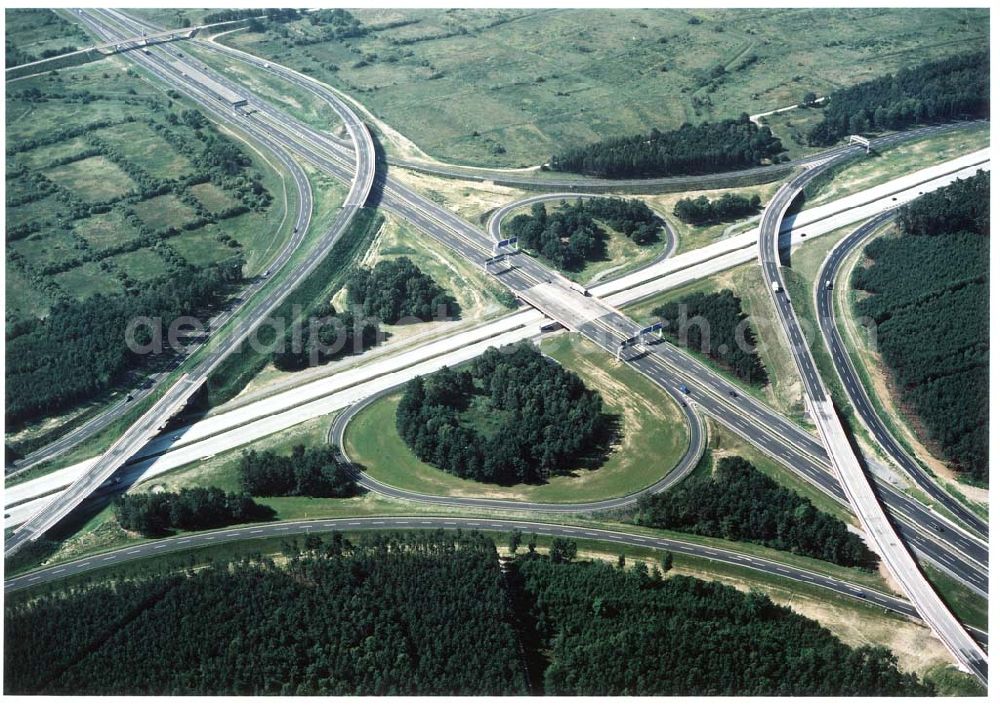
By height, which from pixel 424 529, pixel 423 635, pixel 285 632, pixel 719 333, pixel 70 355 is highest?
pixel 70 355

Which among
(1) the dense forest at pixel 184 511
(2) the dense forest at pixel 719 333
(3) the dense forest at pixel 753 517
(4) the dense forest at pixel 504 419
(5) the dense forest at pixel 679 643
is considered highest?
(2) the dense forest at pixel 719 333

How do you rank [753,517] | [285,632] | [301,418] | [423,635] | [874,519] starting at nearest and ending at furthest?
[285,632] → [423,635] → [753,517] → [874,519] → [301,418]

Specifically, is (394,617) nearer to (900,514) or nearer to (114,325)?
(900,514)

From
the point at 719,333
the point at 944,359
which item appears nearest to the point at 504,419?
the point at 719,333

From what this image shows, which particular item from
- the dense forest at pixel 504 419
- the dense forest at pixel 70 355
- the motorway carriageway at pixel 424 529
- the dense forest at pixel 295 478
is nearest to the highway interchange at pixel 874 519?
the motorway carriageway at pixel 424 529

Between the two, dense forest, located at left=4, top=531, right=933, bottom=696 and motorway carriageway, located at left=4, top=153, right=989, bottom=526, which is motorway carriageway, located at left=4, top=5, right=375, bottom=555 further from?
dense forest, located at left=4, top=531, right=933, bottom=696

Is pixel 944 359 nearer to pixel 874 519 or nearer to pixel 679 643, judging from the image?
pixel 874 519

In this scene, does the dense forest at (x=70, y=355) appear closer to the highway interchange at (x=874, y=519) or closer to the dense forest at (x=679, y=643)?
the dense forest at (x=679, y=643)
